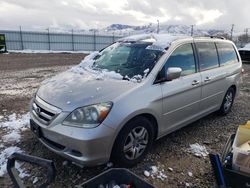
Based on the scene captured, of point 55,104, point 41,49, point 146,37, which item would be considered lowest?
point 41,49

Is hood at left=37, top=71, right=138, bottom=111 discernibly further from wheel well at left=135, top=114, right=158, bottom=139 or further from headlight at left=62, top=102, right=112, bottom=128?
wheel well at left=135, top=114, right=158, bottom=139

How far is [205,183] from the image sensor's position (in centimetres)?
326

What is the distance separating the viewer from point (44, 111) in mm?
3221

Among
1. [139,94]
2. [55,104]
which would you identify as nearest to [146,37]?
[139,94]

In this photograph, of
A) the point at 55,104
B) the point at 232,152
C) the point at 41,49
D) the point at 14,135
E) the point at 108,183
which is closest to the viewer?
the point at 108,183

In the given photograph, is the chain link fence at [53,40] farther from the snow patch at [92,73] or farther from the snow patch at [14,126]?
the snow patch at [92,73]

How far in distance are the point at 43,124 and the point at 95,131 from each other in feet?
2.33

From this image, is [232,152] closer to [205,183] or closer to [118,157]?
[205,183]

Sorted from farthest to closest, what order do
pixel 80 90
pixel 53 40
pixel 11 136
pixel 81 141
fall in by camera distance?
1. pixel 53 40
2. pixel 11 136
3. pixel 80 90
4. pixel 81 141

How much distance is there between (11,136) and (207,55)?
11.7 ft

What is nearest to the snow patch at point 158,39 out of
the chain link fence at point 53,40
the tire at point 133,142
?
the tire at point 133,142

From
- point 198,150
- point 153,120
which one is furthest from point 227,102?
point 153,120

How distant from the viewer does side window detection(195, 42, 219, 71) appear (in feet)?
14.9

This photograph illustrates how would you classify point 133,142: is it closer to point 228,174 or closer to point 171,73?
point 171,73
